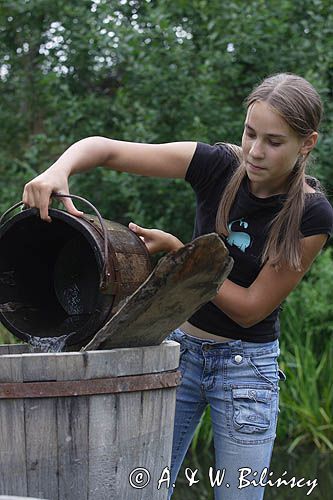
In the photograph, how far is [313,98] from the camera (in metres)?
3.35

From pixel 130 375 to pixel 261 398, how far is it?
0.56 metres

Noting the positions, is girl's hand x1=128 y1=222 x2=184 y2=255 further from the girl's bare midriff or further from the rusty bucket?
the girl's bare midriff

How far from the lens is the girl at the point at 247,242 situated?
3.23 m

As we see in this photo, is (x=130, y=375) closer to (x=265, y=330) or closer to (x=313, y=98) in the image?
(x=265, y=330)

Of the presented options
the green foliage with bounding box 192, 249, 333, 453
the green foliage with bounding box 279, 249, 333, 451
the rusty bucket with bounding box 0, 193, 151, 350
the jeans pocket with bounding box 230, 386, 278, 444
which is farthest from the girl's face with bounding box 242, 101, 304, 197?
the green foliage with bounding box 279, 249, 333, 451

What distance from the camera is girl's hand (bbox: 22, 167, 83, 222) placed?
302cm

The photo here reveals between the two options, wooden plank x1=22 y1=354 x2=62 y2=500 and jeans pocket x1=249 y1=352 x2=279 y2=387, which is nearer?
wooden plank x1=22 y1=354 x2=62 y2=500

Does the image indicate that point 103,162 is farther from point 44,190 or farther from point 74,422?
point 74,422

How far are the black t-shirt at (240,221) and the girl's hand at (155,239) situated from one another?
22 cm

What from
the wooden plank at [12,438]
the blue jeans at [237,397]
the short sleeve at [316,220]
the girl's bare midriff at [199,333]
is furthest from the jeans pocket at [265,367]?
the wooden plank at [12,438]

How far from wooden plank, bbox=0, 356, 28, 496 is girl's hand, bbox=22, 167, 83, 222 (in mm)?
485

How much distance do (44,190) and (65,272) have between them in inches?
20.9

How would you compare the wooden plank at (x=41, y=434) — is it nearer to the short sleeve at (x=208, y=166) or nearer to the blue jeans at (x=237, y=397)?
the blue jeans at (x=237, y=397)

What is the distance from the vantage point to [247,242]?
10.9 feet
